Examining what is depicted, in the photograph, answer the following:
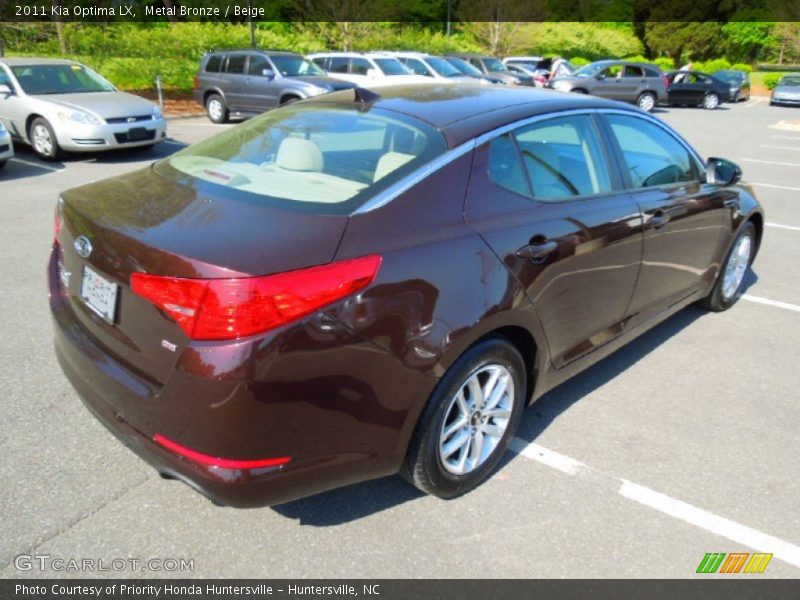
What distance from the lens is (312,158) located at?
276cm

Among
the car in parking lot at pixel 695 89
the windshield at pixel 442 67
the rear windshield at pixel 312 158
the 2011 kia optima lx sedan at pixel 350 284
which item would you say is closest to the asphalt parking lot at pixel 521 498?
the 2011 kia optima lx sedan at pixel 350 284

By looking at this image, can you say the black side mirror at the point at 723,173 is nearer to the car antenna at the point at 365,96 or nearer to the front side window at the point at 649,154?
the front side window at the point at 649,154

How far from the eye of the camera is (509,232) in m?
2.61

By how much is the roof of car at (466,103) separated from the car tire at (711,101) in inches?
1083

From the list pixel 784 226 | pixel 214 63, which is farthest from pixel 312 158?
pixel 214 63

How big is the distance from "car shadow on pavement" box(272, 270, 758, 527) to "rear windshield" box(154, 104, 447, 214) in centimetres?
126

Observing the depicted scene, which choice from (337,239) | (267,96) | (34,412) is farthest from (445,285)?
(267,96)

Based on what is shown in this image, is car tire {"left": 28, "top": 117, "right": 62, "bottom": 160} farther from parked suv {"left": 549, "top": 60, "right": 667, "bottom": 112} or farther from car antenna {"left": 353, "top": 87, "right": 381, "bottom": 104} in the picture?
parked suv {"left": 549, "top": 60, "right": 667, "bottom": 112}

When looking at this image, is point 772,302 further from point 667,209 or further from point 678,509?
point 678,509

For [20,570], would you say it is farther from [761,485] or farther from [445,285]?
[761,485]

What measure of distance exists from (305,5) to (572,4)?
34.5m

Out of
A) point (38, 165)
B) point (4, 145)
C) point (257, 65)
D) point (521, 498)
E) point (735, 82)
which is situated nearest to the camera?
point (521, 498)

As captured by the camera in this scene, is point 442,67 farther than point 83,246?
Yes

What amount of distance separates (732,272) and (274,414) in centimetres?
427
